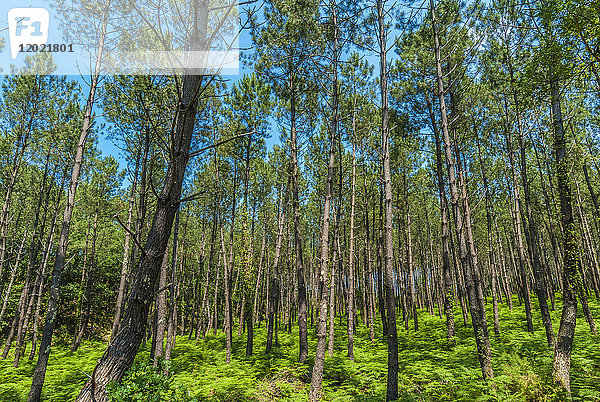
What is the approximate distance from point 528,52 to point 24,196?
99.0 feet

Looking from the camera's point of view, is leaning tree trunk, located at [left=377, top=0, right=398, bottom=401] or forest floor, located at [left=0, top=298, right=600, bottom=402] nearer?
forest floor, located at [left=0, top=298, right=600, bottom=402]

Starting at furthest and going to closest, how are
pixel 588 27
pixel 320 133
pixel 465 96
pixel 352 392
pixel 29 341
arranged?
pixel 29 341 → pixel 320 133 → pixel 465 96 → pixel 352 392 → pixel 588 27

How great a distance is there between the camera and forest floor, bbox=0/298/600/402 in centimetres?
749

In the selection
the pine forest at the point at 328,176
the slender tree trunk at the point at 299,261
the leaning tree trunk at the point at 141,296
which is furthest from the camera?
the slender tree trunk at the point at 299,261

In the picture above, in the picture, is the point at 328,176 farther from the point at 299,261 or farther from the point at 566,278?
the point at 566,278

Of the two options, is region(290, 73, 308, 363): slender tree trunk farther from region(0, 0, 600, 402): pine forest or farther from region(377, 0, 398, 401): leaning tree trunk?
region(377, 0, 398, 401): leaning tree trunk

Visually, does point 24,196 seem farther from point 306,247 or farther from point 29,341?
point 306,247

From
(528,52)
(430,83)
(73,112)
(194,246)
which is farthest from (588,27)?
(194,246)

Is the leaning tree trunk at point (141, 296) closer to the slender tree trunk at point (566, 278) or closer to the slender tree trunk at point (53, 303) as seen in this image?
the slender tree trunk at point (53, 303)

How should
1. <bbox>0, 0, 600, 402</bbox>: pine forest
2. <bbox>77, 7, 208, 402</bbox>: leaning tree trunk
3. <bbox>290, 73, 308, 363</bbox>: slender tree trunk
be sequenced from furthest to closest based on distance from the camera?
<bbox>290, 73, 308, 363</bbox>: slender tree trunk, <bbox>0, 0, 600, 402</bbox>: pine forest, <bbox>77, 7, 208, 402</bbox>: leaning tree trunk

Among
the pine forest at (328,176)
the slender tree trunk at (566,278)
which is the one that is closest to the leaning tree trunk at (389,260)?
the pine forest at (328,176)

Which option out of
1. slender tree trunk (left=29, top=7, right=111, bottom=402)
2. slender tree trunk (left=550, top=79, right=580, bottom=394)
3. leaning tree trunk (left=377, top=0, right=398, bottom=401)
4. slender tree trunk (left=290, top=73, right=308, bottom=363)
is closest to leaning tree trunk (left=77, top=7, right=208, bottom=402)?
leaning tree trunk (left=377, top=0, right=398, bottom=401)

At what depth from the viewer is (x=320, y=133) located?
1791cm

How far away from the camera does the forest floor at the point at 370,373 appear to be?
24.6 ft
